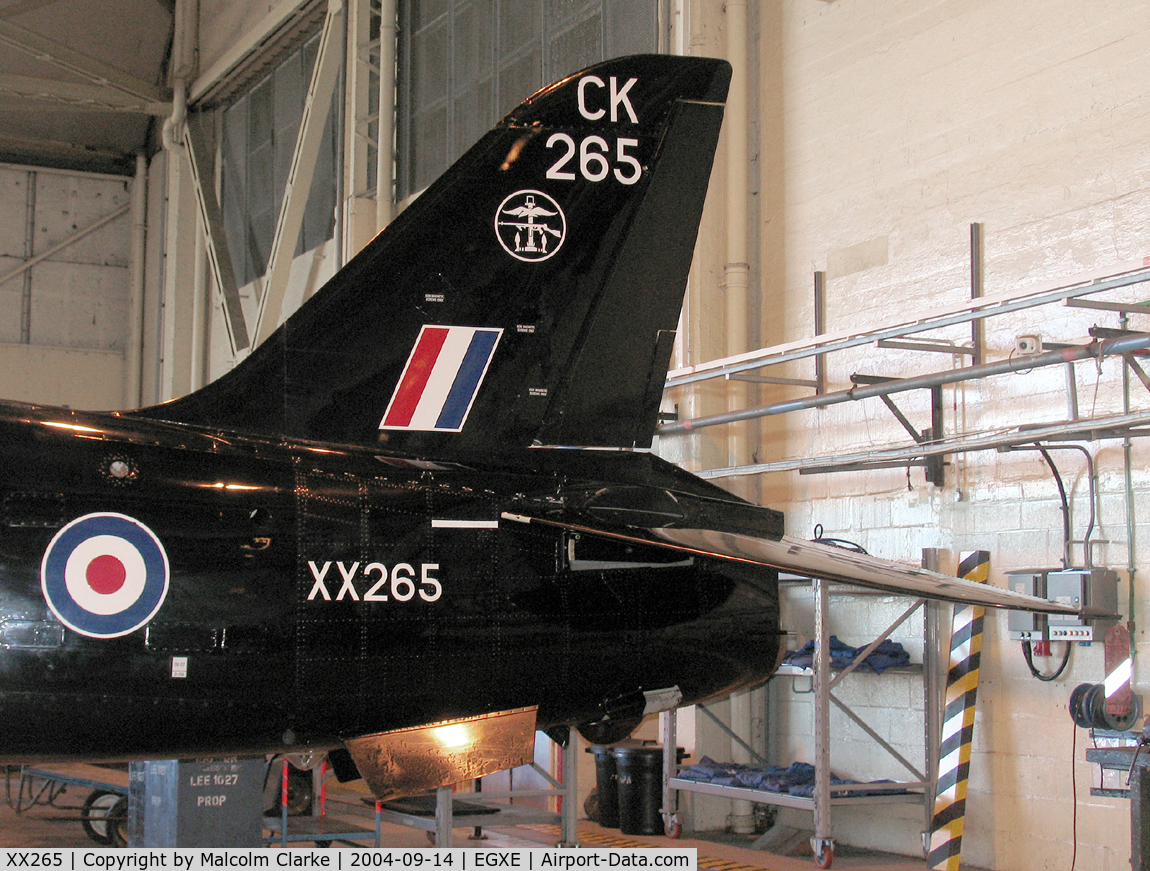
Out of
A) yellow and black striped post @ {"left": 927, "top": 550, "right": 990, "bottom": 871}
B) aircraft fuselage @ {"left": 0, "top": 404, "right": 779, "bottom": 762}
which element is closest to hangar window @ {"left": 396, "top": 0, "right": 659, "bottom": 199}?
yellow and black striped post @ {"left": 927, "top": 550, "right": 990, "bottom": 871}

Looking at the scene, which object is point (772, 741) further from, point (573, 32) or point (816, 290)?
point (573, 32)

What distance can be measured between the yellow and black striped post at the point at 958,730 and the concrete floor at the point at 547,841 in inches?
18.4

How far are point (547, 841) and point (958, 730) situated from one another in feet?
12.2

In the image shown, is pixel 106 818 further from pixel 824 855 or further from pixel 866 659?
pixel 866 659

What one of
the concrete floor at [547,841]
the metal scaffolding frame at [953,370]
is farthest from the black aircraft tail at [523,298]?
the concrete floor at [547,841]

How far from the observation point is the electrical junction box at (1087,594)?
7113 millimetres

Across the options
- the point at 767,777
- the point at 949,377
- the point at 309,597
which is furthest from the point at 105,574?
the point at 767,777

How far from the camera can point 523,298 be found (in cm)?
429

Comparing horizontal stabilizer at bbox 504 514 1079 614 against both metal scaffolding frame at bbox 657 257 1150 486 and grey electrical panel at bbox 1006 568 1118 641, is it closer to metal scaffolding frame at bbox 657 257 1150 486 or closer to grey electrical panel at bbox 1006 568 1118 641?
metal scaffolding frame at bbox 657 257 1150 486

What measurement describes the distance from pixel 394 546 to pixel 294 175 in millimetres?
12838

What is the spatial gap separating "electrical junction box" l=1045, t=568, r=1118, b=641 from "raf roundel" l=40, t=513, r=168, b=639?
543cm

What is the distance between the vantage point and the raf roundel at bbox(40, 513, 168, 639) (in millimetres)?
3467

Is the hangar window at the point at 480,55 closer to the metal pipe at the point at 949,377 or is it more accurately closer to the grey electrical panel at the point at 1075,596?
the metal pipe at the point at 949,377

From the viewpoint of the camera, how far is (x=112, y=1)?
18.5 m
